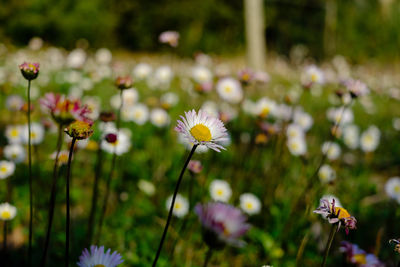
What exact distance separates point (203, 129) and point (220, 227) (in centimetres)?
22

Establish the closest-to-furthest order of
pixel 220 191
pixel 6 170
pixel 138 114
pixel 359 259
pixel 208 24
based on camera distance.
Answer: pixel 359 259
pixel 6 170
pixel 220 191
pixel 138 114
pixel 208 24

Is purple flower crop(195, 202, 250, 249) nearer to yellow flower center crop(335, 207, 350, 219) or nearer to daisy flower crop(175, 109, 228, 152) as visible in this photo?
daisy flower crop(175, 109, 228, 152)

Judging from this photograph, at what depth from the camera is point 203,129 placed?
73cm

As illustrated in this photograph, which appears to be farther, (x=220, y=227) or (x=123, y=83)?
(x=123, y=83)

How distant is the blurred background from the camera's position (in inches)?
383

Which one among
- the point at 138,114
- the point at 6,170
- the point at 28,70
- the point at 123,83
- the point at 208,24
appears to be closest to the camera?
the point at 28,70

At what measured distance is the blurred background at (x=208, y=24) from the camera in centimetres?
972

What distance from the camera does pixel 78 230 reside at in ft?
4.56

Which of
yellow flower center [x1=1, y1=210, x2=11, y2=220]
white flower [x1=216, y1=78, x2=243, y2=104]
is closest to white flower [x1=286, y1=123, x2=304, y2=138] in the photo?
white flower [x1=216, y1=78, x2=243, y2=104]

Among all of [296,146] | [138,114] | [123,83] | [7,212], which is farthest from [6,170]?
[296,146]

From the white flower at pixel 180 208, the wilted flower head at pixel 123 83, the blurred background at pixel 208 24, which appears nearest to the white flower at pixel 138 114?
the white flower at pixel 180 208

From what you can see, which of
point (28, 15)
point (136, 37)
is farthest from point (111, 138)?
point (136, 37)

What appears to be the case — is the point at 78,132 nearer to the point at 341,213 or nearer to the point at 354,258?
the point at 341,213

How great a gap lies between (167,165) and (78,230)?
2.76ft
